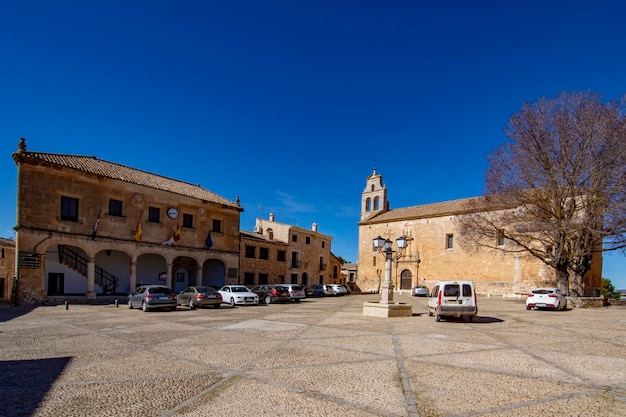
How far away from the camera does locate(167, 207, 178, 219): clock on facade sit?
30250 mm

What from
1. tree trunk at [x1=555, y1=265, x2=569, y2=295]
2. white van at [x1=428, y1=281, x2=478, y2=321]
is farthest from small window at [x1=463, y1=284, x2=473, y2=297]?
tree trunk at [x1=555, y1=265, x2=569, y2=295]

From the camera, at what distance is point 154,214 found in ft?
96.9

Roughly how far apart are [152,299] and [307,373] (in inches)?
594

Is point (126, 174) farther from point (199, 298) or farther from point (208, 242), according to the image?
point (199, 298)

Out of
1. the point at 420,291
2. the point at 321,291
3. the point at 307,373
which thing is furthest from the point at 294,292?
the point at 307,373

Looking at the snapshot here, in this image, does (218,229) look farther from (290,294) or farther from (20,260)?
(20,260)

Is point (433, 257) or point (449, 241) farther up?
point (449, 241)

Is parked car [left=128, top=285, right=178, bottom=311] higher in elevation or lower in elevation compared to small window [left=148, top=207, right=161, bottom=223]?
lower

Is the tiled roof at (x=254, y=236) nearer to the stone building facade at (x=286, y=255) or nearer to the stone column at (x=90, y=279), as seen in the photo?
the stone building facade at (x=286, y=255)

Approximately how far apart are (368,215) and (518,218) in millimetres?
31617

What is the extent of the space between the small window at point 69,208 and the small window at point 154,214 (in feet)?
16.6

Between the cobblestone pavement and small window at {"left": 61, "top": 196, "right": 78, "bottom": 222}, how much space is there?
13.7 m

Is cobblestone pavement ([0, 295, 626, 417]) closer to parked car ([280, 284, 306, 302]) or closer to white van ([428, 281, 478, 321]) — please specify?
white van ([428, 281, 478, 321])

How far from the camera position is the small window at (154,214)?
29231mm
